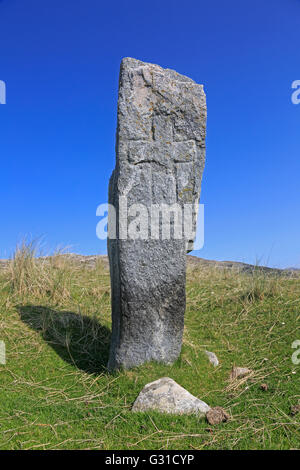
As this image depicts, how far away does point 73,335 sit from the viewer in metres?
5.37

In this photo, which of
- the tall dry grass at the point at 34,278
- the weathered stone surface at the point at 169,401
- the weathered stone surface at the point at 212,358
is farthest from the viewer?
the tall dry grass at the point at 34,278

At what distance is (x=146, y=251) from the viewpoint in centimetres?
422

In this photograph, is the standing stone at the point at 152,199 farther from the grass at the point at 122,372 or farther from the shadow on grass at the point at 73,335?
the shadow on grass at the point at 73,335

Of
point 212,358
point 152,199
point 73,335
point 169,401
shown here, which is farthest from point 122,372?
point 152,199

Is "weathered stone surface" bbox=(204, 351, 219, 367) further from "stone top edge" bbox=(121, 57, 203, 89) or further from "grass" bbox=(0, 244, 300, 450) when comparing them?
"stone top edge" bbox=(121, 57, 203, 89)

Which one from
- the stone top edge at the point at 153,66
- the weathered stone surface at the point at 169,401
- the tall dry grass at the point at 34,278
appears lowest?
the weathered stone surface at the point at 169,401

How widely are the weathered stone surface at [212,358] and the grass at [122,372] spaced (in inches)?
3.2

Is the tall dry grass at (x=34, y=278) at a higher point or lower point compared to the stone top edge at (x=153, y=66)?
lower

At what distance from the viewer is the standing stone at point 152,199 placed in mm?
4180

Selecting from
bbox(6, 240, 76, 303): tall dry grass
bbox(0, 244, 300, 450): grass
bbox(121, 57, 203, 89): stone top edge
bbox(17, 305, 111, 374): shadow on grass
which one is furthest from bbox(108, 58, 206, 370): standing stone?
bbox(6, 240, 76, 303): tall dry grass

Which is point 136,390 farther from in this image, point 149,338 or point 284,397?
point 284,397

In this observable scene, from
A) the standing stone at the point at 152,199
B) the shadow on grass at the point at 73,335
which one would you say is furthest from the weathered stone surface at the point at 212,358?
the shadow on grass at the point at 73,335

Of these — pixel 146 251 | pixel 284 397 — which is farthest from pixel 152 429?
pixel 146 251

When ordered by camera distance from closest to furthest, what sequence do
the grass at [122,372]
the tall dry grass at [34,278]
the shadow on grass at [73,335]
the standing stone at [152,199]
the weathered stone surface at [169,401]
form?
the grass at [122,372], the weathered stone surface at [169,401], the standing stone at [152,199], the shadow on grass at [73,335], the tall dry grass at [34,278]
